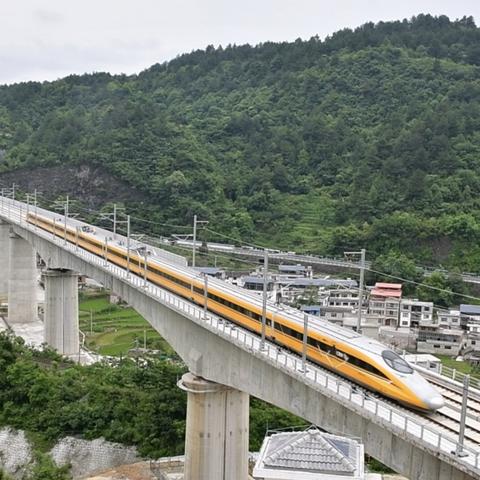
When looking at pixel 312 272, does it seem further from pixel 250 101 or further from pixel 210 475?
pixel 250 101

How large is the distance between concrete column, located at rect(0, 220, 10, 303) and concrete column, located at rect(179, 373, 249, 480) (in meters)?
34.7

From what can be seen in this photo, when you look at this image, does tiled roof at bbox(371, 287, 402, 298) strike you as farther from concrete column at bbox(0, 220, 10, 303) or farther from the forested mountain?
concrete column at bbox(0, 220, 10, 303)

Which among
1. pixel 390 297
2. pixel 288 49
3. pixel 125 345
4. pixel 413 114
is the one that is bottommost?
pixel 125 345

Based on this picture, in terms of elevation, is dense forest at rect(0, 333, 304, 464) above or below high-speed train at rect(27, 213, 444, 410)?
below

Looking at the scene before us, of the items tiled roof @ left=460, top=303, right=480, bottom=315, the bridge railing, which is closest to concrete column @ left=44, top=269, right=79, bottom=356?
the bridge railing

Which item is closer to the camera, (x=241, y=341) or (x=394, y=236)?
(x=241, y=341)

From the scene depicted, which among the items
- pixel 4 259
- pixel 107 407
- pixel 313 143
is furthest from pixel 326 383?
pixel 313 143

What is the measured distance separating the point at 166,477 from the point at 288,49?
311 ft

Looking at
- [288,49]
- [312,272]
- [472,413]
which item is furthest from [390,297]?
[288,49]

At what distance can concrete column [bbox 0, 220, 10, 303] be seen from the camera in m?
53.5

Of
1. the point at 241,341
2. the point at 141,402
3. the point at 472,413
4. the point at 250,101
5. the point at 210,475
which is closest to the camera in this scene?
the point at 472,413

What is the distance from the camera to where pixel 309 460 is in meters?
10.5

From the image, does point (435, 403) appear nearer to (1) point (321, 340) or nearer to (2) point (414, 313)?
(1) point (321, 340)

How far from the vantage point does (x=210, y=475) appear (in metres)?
22.5
